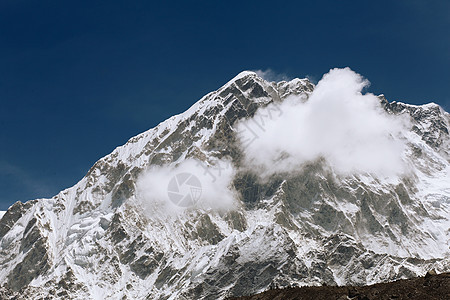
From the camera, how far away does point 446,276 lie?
2511 inches

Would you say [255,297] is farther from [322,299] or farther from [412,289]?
[412,289]

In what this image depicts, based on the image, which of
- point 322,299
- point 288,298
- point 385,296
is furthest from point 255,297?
point 385,296

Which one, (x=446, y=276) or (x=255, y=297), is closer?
(x=446, y=276)

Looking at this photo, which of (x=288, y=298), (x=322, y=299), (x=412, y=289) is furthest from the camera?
(x=288, y=298)

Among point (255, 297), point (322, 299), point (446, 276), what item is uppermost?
point (255, 297)

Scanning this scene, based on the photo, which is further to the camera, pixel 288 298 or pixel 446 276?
pixel 288 298

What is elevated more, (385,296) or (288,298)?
(288,298)

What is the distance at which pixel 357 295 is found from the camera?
6525cm

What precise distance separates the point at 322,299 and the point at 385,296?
23.7 ft

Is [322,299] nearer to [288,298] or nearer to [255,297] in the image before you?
[288,298]

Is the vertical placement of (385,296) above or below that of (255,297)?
below

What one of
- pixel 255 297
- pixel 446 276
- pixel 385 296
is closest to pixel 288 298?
pixel 255 297

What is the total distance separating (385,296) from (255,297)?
1899 cm

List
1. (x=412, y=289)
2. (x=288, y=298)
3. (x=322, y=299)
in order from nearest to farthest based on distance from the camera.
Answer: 1. (x=412, y=289)
2. (x=322, y=299)
3. (x=288, y=298)
